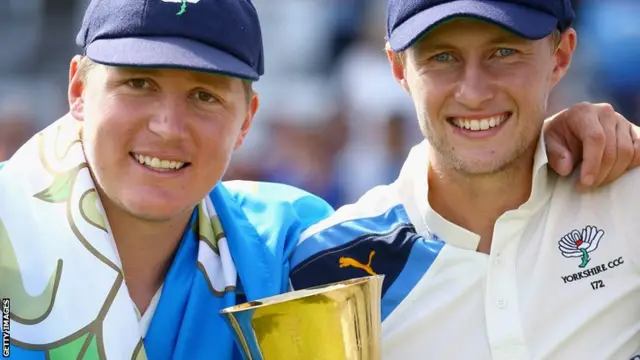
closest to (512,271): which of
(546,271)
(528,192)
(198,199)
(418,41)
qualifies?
(546,271)

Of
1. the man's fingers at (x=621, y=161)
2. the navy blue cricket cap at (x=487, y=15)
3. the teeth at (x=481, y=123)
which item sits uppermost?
the navy blue cricket cap at (x=487, y=15)

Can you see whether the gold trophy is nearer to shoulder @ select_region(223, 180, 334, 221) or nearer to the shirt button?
the shirt button

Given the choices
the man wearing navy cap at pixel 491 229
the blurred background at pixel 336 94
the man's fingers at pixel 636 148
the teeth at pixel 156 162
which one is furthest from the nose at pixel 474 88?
the blurred background at pixel 336 94

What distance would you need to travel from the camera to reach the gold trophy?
3.12 m

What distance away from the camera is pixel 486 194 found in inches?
147

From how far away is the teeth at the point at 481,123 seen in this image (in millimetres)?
3561

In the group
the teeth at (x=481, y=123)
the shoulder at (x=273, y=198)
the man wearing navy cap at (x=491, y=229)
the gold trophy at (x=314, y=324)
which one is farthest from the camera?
the shoulder at (x=273, y=198)

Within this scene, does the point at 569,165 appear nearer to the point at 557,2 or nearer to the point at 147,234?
the point at 557,2

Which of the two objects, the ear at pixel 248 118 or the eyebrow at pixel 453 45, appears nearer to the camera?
the eyebrow at pixel 453 45

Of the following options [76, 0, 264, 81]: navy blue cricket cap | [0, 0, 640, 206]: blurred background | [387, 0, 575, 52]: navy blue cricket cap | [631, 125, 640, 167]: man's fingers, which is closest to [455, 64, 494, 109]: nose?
[387, 0, 575, 52]: navy blue cricket cap

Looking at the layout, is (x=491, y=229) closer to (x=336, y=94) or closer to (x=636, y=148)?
(x=636, y=148)

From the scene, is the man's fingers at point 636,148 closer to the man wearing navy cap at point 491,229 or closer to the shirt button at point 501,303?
the man wearing navy cap at point 491,229

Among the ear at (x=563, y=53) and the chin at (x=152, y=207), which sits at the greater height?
the ear at (x=563, y=53)

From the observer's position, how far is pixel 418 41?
361 centimetres
